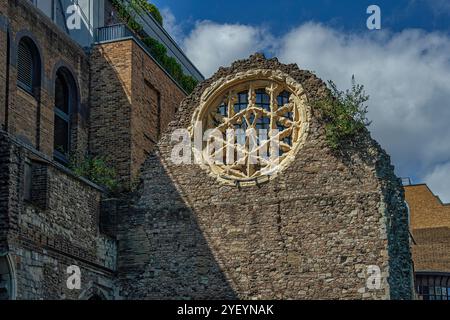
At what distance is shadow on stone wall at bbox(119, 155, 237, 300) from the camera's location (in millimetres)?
21609

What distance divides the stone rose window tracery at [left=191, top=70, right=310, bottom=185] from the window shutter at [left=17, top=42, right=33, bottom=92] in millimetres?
5131

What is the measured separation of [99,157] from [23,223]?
8274 millimetres

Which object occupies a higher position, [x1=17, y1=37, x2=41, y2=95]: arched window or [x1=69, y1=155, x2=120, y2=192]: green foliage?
[x1=17, y1=37, x2=41, y2=95]: arched window

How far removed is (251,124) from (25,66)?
6.88 meters

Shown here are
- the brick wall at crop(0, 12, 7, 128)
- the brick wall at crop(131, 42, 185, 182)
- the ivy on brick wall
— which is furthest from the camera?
the ivy on brick wall

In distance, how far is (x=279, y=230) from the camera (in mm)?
21391

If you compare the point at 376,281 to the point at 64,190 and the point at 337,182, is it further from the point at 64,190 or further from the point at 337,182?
the point at 64,190

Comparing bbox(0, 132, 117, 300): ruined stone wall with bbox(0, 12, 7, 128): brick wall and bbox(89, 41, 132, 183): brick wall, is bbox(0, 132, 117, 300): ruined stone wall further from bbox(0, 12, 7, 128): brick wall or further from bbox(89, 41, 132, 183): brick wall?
bbox(89, 41, 132, 183): brick wall

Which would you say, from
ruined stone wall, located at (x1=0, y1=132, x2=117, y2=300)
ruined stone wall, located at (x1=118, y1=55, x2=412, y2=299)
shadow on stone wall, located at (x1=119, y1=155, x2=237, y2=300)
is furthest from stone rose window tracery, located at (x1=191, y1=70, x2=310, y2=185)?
ruined stone wall, located at (x1=0, y1=132, x2=117, y2=300)

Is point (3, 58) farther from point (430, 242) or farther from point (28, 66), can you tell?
point (430, 242)

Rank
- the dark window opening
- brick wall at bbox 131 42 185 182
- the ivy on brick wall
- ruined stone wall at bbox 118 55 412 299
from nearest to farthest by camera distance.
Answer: the dark window opening, ruined stone wall at bbox 118 55 412 299, brick wall at bbox 131 42 185 182, the ivy on brick wall

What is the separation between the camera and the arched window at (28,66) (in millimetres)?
24266

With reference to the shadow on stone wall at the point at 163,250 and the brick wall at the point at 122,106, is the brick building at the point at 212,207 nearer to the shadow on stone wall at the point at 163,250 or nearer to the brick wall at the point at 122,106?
the shadow on stone wall at the point at 163,250
